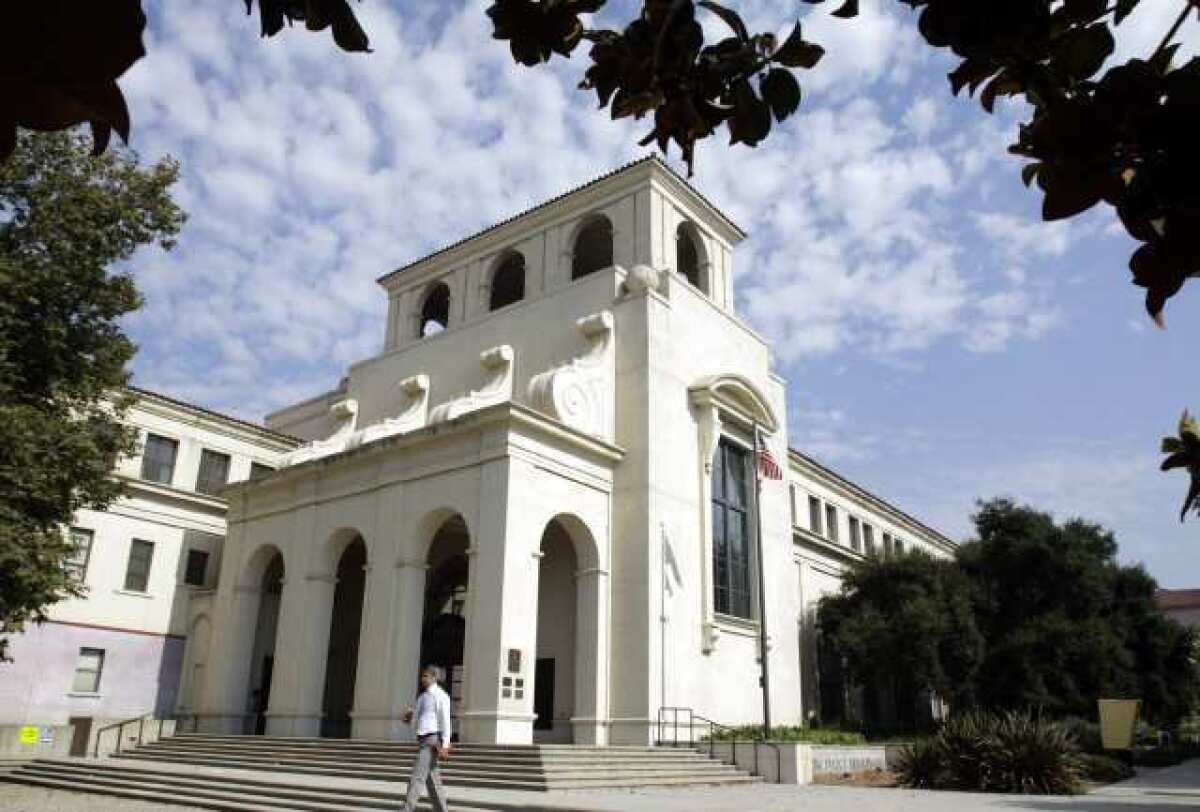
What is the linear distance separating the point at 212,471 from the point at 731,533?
1986 cm

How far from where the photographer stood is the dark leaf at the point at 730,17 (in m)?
2.60

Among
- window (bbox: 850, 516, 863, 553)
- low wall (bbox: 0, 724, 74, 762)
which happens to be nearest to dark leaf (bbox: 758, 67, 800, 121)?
low wall (bbox: 0, 724, 74, 762)

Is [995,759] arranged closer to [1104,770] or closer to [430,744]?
[1104,770]

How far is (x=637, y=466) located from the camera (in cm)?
2450

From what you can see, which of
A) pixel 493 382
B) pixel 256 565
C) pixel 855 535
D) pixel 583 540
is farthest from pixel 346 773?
pixel 855 535

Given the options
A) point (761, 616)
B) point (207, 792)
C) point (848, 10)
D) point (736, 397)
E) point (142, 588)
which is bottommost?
point (207, 792)

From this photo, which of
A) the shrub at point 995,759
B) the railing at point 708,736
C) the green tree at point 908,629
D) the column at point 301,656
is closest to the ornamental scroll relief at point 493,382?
the column at point 301,656

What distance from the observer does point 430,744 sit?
38.1 ft

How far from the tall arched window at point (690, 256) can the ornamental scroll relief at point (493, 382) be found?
24.1ft

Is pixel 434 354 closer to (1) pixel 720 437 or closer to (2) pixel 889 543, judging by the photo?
(1) pixel 720 437

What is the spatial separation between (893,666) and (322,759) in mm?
19942

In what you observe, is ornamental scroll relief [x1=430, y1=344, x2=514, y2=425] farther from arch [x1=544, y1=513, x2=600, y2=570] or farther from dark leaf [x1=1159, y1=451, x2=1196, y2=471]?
dark leaf [x1=1159, y1=451, x2=1196, y2=471]

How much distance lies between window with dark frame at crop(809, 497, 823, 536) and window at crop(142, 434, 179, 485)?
88.7 feet

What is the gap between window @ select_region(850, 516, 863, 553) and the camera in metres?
46.1
